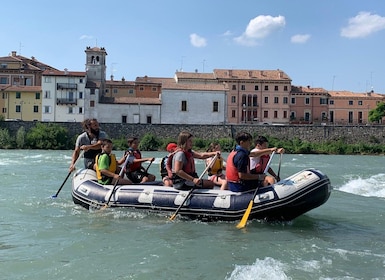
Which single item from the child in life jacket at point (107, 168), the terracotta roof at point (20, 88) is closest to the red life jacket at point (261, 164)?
the child in life jacket at point (107, 168)

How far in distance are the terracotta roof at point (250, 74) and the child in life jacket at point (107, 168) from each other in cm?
6190

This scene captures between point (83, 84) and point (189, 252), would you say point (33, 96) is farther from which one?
point (189, 252)

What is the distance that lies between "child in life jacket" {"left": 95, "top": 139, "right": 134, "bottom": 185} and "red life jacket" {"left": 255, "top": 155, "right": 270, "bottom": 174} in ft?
9.26

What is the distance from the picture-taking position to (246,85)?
236 ft

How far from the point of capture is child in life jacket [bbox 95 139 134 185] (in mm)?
10336

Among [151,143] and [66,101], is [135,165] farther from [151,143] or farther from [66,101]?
[66,101]

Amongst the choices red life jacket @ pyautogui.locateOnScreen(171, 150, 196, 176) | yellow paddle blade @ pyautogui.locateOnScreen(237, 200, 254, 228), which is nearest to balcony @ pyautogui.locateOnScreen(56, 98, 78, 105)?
red life jacket @ pyautogui.locateOnScreen(171, 150, 196, 176)

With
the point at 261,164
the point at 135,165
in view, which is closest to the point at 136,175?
the point at 135,165

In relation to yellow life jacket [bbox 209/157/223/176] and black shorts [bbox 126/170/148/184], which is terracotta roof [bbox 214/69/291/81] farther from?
yellow life jacket [bbox 209/157/223/176]

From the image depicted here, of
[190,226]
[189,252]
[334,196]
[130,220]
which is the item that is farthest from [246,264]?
[334,196]

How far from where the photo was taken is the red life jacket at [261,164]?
9.53 m

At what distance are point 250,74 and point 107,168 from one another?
64.4 m

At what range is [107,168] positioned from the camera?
34.5ft

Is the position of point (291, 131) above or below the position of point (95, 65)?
below
